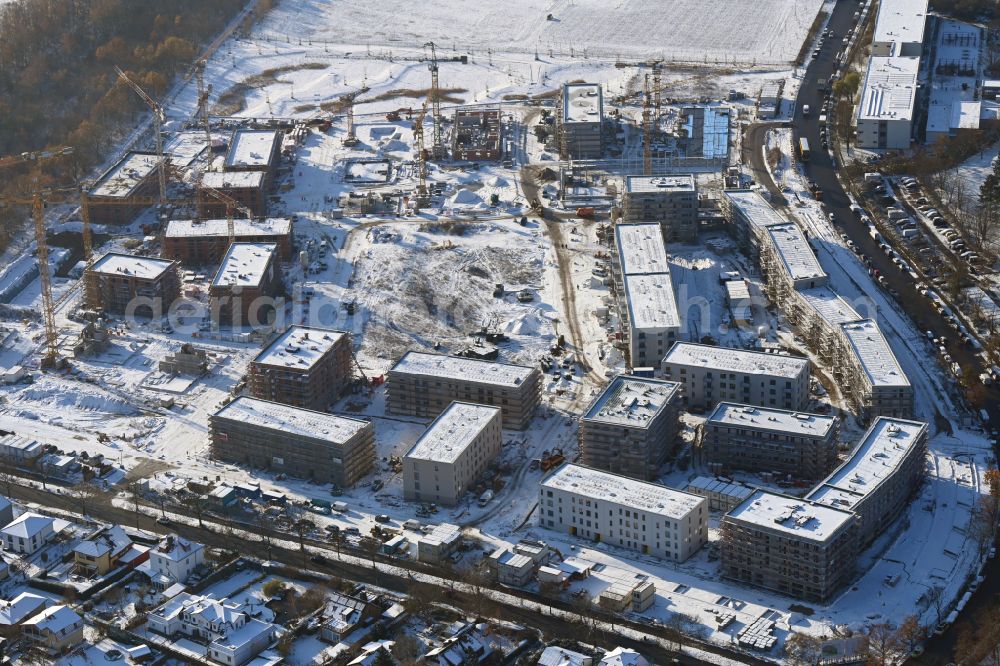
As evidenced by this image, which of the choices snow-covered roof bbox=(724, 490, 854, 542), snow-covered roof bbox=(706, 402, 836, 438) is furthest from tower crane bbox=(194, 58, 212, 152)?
snow-covered roof bbox=(724, 490, 854, 542)

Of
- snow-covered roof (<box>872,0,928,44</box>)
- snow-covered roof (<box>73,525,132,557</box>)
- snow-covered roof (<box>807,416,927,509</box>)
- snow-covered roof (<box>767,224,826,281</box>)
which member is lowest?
snow-covered roof (<box>73,525,132,557</box>)

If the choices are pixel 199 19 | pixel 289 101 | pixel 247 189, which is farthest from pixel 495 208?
pixel 199 19

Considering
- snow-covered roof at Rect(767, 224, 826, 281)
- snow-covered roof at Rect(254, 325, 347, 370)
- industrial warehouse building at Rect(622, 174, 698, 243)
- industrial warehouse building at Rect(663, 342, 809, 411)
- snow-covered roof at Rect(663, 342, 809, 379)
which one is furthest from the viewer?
industrial warehouse building at Rect(622, 174, 698, 243)

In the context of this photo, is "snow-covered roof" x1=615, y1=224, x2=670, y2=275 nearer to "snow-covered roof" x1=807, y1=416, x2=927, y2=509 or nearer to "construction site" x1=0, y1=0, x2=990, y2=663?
"construction site" x1=0, y1=0, x2=990, y2=663

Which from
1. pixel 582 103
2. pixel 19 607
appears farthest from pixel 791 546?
pixel 582 103

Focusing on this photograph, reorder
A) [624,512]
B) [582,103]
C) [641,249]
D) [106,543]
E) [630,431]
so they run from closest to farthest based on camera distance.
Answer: [624,512]
[106,543]
[630,431]
[641,249]
[582,103]

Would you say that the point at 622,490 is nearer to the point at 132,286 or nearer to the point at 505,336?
the point at 505,336
